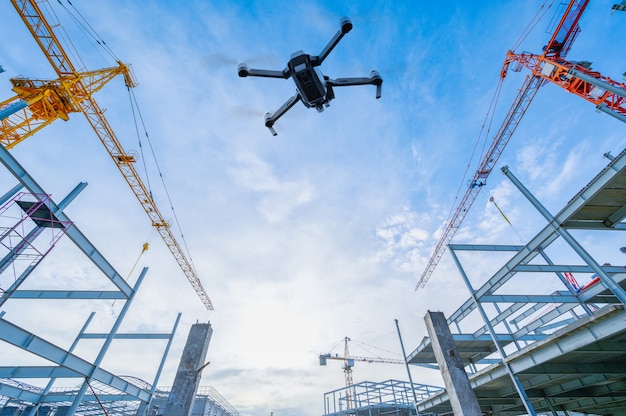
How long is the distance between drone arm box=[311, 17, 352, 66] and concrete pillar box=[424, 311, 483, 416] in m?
8.11

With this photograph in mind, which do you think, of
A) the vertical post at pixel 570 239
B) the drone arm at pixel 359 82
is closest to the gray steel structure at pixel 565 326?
the vertical post at pixel 570 239

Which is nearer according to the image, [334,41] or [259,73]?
[334,41]

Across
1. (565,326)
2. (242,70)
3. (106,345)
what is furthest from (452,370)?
(106,345)

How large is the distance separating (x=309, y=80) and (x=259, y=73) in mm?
1133

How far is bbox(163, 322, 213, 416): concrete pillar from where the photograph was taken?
727 cm

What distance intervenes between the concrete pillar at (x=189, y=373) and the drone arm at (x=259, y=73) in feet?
24.5

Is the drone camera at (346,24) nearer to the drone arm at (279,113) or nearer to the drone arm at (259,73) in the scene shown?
the drone arm at (259,73)

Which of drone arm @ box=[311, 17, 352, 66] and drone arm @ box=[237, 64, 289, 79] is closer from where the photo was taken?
drone arm @ box=[311, 17, 352, 66]

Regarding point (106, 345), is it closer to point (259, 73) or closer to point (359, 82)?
point (259, 73)

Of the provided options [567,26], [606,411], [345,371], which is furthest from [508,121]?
[345,371]

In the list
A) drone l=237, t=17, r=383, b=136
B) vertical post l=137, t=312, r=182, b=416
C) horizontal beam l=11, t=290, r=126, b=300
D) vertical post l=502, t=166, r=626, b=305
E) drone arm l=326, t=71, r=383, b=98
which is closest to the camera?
drone l=237, t=17, r=383, b=136

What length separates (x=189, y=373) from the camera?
7.69m

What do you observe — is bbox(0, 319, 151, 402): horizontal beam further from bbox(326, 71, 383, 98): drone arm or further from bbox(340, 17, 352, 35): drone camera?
bbox(340, 17, 352, 35): drone camera

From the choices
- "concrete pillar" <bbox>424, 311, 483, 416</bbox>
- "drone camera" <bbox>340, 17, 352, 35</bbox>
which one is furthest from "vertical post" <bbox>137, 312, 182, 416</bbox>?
"drone camera" <bbox>340, 17, 352, 35</bbox>
